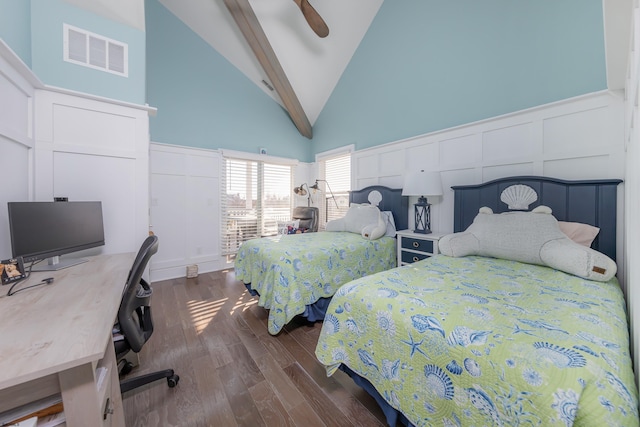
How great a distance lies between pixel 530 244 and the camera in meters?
1.75

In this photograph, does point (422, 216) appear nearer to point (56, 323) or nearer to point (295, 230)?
point (295, 230)

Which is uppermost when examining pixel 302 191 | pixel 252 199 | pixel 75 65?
pixel 75 65

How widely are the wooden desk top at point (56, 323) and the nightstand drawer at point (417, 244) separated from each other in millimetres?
2528

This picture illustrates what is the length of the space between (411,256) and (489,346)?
6.29ft

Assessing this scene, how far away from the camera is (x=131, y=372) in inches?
65.6

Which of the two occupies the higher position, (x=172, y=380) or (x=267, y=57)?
(x=267, y=57)

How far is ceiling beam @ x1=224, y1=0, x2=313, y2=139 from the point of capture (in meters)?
3.30

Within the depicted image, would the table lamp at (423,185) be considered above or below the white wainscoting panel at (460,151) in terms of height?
below

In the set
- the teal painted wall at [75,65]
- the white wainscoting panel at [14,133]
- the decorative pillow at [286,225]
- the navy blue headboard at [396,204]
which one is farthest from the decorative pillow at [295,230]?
the white wainscoting panel at [14,133]

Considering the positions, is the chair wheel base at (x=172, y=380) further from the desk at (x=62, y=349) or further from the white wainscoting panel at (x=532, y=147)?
the white wainscoting panel at (x=532, y=147)

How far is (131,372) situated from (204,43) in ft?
15.0

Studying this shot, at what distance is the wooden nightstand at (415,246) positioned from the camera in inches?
98.5

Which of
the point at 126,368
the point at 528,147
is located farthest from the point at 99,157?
the point at 528,147

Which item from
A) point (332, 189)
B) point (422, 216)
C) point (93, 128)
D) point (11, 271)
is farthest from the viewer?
point (332, 189)
